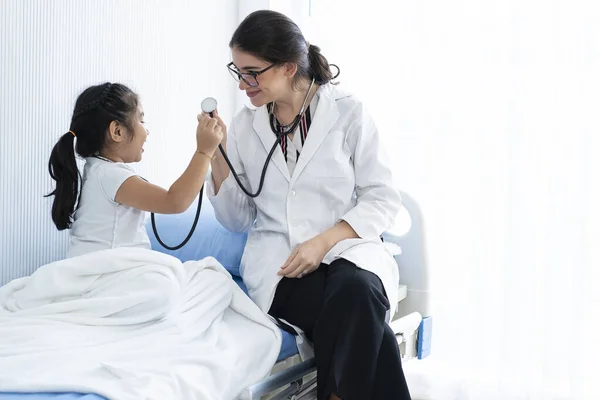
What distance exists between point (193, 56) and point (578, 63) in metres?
1.41

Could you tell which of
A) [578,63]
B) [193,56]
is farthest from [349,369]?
[193,56]

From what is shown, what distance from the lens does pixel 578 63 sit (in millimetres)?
2164

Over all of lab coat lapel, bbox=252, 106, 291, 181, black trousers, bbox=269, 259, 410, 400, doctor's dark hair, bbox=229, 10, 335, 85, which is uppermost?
doctor's dark hair, bbox=229, 10, 335, 85

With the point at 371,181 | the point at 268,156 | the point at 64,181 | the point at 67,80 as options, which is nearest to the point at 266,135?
the point at 268,156

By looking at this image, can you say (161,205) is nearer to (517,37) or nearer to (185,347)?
(185,347)

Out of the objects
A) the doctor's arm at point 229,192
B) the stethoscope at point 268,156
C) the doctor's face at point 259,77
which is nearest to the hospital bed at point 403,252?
the doctor's arm at point 229,192

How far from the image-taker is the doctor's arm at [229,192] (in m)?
1.83

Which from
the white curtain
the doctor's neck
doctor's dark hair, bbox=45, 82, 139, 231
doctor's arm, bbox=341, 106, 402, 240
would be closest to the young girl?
doctor's dark hair, bbox=45, 82, 139, 231

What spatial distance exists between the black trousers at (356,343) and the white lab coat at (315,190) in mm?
214

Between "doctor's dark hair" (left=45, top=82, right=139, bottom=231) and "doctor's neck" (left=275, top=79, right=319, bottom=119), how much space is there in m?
0.41

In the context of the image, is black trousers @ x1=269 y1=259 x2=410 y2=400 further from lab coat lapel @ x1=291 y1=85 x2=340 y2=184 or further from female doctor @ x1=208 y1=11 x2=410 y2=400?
lab coat lapel @ x1=291 y1=85 x2=340 y2=184

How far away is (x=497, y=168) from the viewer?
2.30m

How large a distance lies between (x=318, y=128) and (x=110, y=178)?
0.56 meters

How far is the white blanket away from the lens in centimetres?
111
